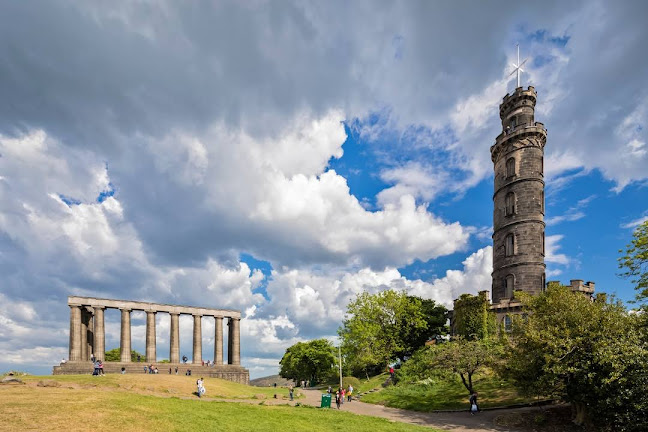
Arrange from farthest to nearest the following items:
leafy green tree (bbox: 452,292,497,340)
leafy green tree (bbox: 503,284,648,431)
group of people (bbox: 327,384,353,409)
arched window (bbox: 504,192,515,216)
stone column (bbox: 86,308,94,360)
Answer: stone column (bbox: 86,308,94,360)
arched window (bbox: 504,192,515,216)
leafy green tree (bbox: 452,292,497,340)
group of people (bbox: 327,384,353,409)
leafy green tree (bbox: 503,284,648,431)

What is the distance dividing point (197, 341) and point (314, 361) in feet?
112

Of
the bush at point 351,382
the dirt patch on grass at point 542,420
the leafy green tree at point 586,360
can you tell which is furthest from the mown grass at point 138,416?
the bush at point 351,382

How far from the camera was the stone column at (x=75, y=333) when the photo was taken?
168 ft

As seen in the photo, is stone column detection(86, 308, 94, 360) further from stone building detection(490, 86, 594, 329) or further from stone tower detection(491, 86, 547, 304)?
stone tower detection(491, 86, 547, 304)

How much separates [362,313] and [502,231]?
25.1 metres

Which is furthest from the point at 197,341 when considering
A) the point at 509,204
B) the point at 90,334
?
the point at 509,204

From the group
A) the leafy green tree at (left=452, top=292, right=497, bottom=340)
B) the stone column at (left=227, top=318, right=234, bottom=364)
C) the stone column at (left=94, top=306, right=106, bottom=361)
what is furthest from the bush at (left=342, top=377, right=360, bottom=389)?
the stone column at (left=94, top=306, right=106, bottom=361)

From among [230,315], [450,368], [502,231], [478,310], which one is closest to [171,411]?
[450,368]

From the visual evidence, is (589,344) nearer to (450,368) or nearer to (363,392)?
(450,368)

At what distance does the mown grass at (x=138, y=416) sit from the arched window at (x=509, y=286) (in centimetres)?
3456

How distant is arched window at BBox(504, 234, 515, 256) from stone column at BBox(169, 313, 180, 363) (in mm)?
52382

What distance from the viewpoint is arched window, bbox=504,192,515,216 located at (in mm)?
55625

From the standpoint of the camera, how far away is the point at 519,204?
54.6m

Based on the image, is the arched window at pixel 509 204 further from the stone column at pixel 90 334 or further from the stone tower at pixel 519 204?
the stone column at pixel 90 334
